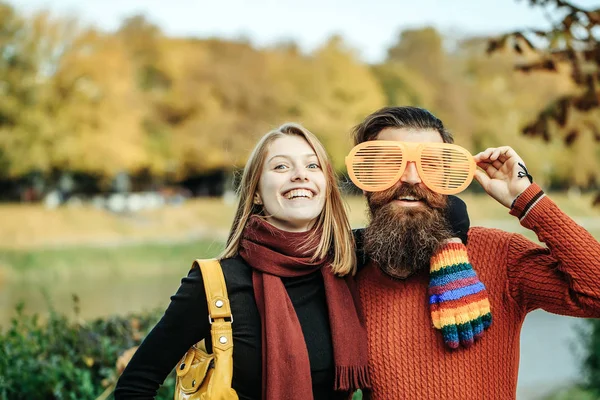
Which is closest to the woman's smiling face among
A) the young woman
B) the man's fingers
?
the young woman

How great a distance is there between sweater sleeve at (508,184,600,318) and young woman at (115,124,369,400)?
566mm

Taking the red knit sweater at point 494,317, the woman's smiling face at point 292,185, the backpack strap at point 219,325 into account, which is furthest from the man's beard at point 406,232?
the backpack strap at point 219,325

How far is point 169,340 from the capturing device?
7.61 feet

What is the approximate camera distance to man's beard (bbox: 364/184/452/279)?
7.93ft

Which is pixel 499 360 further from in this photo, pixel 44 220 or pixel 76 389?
pixel 44 220

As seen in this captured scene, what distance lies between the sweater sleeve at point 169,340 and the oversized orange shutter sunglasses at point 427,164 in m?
0.70

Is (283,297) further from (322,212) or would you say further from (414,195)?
(414,195)

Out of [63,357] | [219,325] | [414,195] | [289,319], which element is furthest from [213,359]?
[63,357]

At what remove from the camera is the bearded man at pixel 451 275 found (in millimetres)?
2293

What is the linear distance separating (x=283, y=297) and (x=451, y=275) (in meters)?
0.56

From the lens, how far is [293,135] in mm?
2600

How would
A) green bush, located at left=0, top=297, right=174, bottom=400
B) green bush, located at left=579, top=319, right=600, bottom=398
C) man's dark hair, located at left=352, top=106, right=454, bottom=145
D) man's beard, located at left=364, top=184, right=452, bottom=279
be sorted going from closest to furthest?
man's beard, located at left=364, top=184, right=452, bottom=279 < man's dark hair, located at left=352, top=106, right=454, bottom=145 < green bush, located at left=0, top=297, right=174, bottom=400 < green bush, located at left=579, top=319, right=600, bottom=398

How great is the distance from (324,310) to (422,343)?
346mm

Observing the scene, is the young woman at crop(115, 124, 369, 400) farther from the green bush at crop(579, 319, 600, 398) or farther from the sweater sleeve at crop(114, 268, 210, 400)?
the green bush at crop(579, 319, 600, 398)
